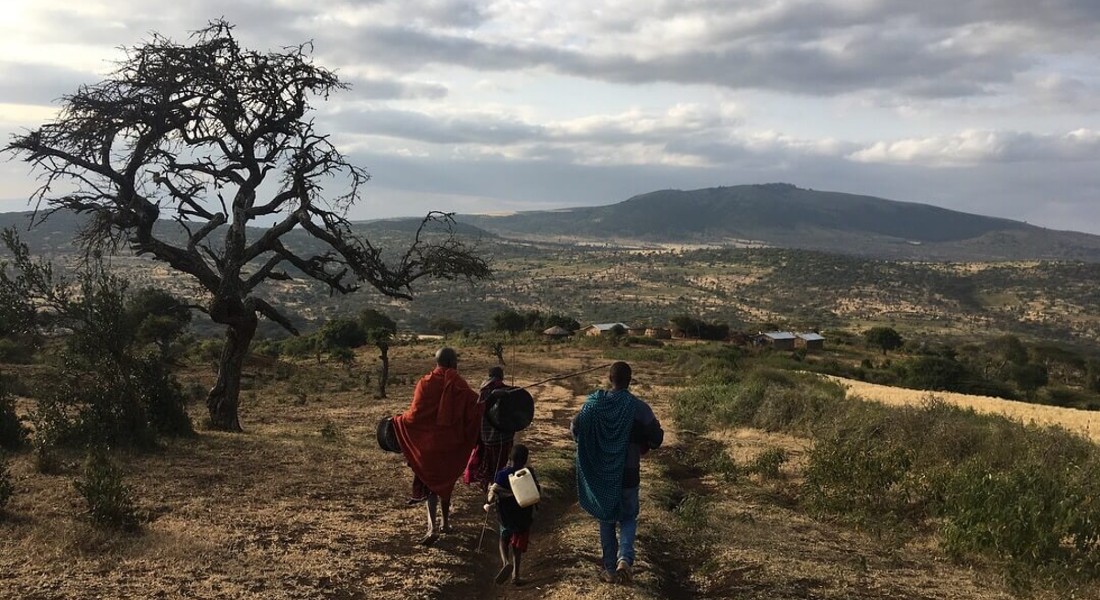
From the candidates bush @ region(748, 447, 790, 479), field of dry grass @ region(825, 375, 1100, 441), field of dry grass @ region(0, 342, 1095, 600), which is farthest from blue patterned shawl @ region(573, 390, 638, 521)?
field of dry grass @ region(825, 375, 1100, 441)

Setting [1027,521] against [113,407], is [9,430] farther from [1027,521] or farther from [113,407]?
[1027,521]

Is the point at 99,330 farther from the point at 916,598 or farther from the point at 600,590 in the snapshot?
the point at 916,598

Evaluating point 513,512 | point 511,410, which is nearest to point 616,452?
point 513,512

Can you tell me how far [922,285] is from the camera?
113438 millimetres

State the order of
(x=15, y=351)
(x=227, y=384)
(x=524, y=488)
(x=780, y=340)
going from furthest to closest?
(x=780, y=340), (x=15, y=351), (x=227, y=384), (x=524, y=488)

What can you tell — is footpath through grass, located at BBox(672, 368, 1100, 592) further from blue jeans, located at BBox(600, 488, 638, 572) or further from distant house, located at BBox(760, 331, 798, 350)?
distant house, located at BBox(760, 331, 798, 350)

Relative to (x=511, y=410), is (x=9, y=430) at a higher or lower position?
lower

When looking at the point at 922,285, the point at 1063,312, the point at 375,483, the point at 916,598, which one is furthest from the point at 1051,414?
the point at 922,285

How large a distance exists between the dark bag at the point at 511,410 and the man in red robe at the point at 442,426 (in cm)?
21

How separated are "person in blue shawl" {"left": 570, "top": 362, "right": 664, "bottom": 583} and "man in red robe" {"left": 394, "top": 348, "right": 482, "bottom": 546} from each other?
1242 mm

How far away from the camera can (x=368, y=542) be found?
283 inches

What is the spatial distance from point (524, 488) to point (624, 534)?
1.05 meters

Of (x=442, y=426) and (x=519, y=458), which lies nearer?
(x=519, y=458)

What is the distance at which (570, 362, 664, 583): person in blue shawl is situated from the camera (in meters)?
6.25
